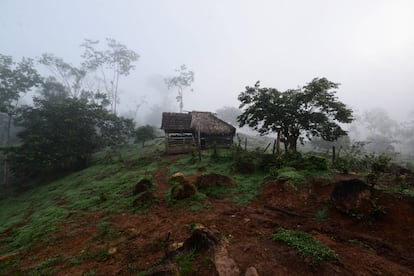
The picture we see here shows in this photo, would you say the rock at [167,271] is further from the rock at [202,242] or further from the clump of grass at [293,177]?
the clump of grass at [293,177]

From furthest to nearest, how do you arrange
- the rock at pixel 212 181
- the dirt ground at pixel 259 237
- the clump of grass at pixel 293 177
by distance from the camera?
the rock at pixel 212 181 < the clump of grass at pixel 293 177 < the dirt ground at pixel 259 237

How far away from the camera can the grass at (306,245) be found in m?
4.01

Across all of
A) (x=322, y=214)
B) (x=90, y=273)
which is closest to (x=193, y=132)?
(x=322, y=214)

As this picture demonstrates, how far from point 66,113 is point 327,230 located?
26.5 metres

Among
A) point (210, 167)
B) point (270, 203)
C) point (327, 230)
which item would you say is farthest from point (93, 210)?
point (327, 230)

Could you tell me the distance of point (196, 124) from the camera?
22.3 m

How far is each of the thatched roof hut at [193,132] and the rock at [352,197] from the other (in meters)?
15.6

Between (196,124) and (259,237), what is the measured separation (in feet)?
58.6

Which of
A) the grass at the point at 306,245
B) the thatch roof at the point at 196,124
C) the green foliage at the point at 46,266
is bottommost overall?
the green foliage at the point at 46,266

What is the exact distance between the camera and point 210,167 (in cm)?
1290

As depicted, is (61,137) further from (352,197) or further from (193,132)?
(352,197)

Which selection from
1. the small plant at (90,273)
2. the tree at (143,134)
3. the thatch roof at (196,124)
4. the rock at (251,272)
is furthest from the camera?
the tree at (143,134)

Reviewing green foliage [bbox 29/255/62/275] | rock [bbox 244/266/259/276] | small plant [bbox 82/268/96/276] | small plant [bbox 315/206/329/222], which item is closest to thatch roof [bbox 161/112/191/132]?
green foliage [bbox 29/255/62/275]

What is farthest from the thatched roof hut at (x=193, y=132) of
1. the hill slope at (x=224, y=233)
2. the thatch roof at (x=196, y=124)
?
the hill slope at (x=224, y=233)
